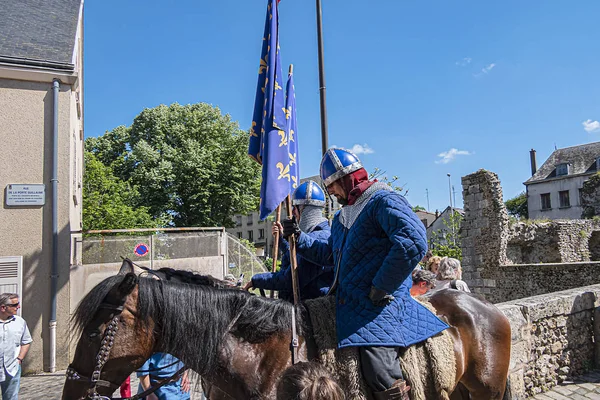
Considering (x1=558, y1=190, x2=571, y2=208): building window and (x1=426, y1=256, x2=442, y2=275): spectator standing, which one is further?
(x1=558, y1=190, x2=571, y2=208): building window

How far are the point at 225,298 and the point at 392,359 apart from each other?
3.70 feet

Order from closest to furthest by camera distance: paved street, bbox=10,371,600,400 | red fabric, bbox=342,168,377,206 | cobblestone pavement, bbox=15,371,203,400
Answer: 1. red fabric, bbox=342,168,377,206
2. paved street, bbox=10,371,600,400
3. cobblestone pavement, bbox=15,371,203,400

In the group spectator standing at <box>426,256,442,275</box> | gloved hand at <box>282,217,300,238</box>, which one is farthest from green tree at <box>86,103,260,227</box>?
gloved hand at <box>282,217,300,238</box>

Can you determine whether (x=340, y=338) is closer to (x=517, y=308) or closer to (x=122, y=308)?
(x=122, y=308)

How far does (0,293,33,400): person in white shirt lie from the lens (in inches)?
218

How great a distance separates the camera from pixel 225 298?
2.78m

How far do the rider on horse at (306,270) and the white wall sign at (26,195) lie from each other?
24.4 feet

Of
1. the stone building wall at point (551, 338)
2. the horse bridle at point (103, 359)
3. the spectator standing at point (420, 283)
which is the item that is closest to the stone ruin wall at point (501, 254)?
the stone building wall at point (551, 338)

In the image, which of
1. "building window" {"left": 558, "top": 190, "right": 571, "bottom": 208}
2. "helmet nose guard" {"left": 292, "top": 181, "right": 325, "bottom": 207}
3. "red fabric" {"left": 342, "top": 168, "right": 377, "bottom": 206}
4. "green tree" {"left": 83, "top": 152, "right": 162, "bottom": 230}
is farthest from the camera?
"building window" {"left": 558, "top": 190, "right": 571, "bottom": 208}

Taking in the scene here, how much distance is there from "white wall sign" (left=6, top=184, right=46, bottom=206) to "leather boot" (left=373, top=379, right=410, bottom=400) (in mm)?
9028

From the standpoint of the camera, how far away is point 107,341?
238 centimetres

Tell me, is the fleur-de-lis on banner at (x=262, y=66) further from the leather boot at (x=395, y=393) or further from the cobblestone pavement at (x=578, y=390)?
the cobblestone pavement at (x=578, y=390)

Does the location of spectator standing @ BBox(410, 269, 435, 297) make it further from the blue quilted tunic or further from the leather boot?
the leather boot

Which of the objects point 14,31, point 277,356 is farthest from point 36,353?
point 277,356
